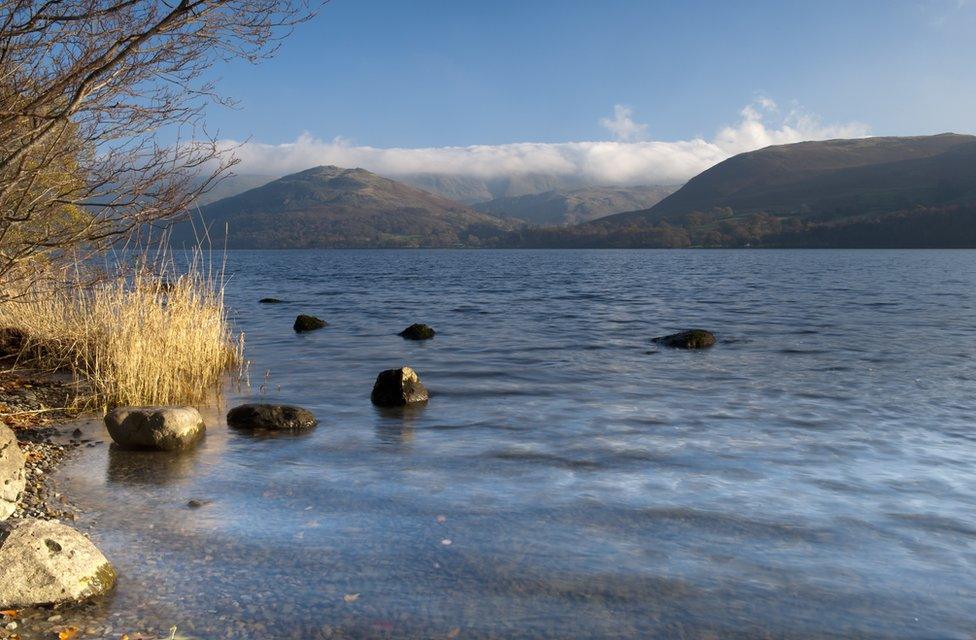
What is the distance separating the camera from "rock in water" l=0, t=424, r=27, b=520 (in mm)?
7863

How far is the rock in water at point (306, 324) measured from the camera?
30.9 meters

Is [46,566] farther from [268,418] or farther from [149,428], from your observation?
[268,418]

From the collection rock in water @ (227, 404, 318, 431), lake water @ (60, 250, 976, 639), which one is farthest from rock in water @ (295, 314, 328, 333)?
rock in water @ (227, 404, 318, 431)

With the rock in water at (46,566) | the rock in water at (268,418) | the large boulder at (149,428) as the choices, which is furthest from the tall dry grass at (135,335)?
the rock in water at (46,566)

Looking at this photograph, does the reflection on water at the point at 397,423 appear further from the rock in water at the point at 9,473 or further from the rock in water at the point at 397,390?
the rock in water at the point at 9,473

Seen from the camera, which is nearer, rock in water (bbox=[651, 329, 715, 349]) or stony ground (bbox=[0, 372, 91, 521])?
stony ground (bbox=[0, 372, 91, 521])

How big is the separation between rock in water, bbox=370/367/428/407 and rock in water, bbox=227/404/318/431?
7.91 ft

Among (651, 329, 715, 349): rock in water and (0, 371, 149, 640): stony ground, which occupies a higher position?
(0, 371, 149, 640): stony ground

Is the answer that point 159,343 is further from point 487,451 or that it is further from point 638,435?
point 638,435

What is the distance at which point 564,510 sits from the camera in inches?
363

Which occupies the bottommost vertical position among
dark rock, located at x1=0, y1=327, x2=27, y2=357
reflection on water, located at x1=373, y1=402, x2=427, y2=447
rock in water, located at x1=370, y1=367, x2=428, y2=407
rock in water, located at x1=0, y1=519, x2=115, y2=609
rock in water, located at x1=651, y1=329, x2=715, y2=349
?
rock in water, located at x1=651, y1=329, x2=715, y2=349

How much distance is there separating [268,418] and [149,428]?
212 centimetres

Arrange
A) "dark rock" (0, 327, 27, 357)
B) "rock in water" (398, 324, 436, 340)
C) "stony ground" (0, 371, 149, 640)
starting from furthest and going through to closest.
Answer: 1. "rock in water" (398, 324, 436, 340)
2. "dark rock" (0, 327, 27, 357)
3. "stony ground" (0, 371, 149, 640)

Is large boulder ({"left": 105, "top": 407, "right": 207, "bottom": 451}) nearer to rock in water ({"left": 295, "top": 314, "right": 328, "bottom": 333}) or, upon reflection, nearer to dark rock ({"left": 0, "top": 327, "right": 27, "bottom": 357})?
dark rock ({"left": 0, "top": 327, "right": 27, "bottom": 357})
